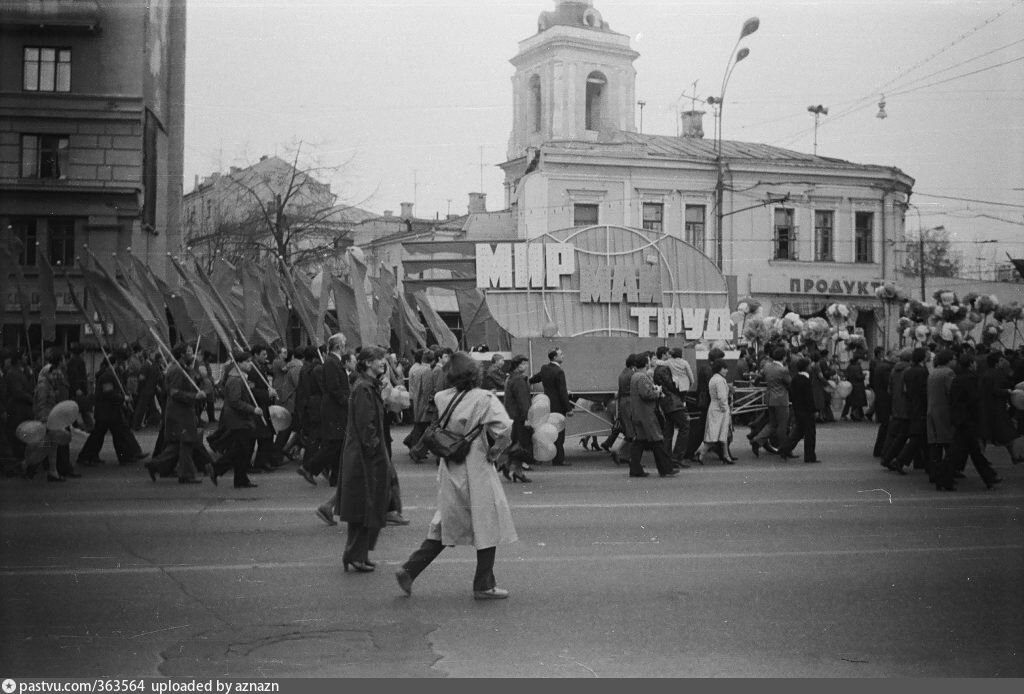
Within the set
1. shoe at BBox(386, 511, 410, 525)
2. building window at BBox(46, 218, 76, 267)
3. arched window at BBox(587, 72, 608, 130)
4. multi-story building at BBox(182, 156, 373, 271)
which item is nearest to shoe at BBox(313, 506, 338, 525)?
shoe at BBox(386, 511, 410, 525)

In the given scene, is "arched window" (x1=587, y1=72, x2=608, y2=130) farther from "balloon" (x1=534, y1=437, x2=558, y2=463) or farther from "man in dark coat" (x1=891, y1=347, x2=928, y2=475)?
"balloon" (x1=534, y1=437, x2=558, y2=463)

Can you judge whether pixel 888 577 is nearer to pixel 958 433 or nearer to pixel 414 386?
pixel 958 433

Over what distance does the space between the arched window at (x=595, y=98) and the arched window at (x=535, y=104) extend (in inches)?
65.4

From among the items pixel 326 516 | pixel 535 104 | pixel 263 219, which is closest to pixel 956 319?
pixel 326 516

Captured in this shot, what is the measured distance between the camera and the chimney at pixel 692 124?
47.5 meters

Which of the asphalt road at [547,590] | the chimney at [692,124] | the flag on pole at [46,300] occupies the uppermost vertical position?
the chimney at [692,124]

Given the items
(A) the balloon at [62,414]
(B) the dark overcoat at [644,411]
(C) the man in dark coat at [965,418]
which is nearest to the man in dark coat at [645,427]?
(B) the dark overcoat at [644,411]

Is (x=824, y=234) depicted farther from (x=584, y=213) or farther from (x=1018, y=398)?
(x=1018, y=398)

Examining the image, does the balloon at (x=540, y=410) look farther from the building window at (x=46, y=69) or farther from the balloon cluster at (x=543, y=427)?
the building window at (x=46, y=69)

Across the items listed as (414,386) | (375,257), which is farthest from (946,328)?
(375,257)

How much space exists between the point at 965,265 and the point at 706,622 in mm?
16146

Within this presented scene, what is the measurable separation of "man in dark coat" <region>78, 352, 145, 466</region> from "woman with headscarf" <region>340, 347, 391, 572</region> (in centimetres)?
831

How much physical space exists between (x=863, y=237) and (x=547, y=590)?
34.2m

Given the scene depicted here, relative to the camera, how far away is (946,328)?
66.9 feet
